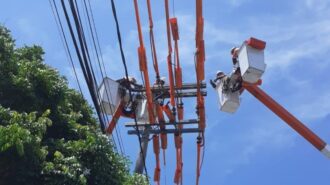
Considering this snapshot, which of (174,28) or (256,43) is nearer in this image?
(174,28)

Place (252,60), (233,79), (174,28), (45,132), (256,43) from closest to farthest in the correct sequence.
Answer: (45,132) → (174,28) → (252,60) → (256,43) → (233,79)

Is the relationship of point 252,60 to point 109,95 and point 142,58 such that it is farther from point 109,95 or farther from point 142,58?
point 109,95

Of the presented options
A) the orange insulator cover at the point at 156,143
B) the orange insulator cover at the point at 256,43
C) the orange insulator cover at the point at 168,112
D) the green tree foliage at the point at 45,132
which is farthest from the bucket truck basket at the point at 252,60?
the green tree foliage at the point at 45,132

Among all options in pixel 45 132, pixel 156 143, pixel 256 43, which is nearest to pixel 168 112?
pixel 156 143

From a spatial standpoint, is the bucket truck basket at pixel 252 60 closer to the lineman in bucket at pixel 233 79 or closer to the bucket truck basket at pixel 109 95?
the lineman in bucket at pixel 233 79

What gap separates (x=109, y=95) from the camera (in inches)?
586

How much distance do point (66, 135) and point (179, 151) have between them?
4.31m

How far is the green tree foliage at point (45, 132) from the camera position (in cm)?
1043

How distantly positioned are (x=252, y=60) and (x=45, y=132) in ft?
14.6

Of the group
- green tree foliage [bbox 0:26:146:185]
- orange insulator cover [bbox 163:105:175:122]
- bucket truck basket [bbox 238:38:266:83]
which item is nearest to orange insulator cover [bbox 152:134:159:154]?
orange insulator cover [bbox 163:105:175:122]

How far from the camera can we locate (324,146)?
14.8m

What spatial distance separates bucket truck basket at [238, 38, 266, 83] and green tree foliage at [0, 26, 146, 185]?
3112 millimetres

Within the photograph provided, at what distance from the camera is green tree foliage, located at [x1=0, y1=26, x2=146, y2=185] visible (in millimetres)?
10430

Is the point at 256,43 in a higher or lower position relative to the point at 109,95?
higher
